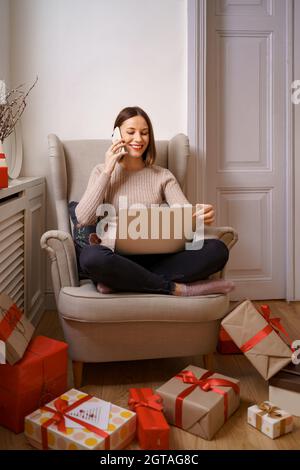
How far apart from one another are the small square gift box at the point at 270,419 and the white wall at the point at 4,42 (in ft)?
6.70

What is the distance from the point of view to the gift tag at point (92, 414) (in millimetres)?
1512

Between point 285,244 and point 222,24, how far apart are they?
1.39 meters

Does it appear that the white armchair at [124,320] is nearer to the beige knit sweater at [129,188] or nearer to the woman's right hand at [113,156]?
the beige knit sweater at [129,188]

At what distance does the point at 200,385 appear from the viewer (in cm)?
175

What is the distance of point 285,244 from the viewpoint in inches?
122

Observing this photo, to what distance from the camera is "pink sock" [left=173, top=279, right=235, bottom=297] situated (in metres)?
1.96

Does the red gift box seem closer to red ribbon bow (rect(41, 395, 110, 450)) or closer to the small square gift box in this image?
red ribbon bow (rect(41, 395, 110, 450))

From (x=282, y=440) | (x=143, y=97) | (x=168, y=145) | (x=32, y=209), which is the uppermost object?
(x=143, y=97)

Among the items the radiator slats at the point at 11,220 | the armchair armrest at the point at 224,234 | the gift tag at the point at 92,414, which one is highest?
the radiator slats at the point at 11,220

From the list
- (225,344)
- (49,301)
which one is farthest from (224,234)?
(49,301)

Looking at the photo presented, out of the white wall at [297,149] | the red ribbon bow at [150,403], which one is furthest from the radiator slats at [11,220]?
the white wall at [297,149]

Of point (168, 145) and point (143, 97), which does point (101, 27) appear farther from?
point (168, 145)

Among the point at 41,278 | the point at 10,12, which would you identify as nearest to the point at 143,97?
the point at 10,12

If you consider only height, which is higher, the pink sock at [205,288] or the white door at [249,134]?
the white door at [249,134]
